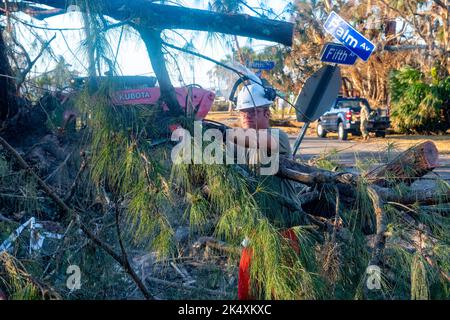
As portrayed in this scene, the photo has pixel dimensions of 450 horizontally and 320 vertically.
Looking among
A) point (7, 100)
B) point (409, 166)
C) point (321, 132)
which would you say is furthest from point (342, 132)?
point (409, 166)

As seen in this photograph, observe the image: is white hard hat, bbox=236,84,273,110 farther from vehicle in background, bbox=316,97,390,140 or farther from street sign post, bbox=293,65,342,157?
vehicle in background, bbox=316,97,390,140

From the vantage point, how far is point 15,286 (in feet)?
8.83

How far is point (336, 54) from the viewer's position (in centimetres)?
496

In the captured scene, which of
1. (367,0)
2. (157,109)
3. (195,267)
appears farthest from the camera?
(367,0)

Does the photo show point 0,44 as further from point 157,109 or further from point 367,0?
point 367,0

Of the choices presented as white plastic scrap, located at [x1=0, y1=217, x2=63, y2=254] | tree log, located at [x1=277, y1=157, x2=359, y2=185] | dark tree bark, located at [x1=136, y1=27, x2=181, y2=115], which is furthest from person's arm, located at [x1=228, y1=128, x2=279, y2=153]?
white plastic scrap, located at [x1=0, y1=217, x2=63, y2=254]

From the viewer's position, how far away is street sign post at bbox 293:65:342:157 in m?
4.61

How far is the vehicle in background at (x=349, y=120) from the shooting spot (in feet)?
61.0

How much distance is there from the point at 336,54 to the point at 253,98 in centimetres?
184

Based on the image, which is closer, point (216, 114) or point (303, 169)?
point (303, 169)

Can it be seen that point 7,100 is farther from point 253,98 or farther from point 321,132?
point 321,132

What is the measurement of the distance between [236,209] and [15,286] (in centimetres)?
117

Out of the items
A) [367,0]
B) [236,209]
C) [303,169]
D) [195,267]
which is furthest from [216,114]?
[367,0]

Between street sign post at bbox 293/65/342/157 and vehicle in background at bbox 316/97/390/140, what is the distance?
1340cm
